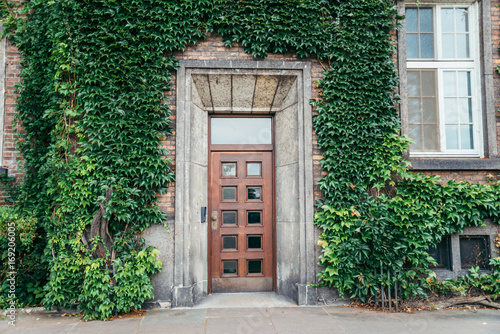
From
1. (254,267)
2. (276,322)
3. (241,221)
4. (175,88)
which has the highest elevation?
(175,88)

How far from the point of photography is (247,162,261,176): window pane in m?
5.43

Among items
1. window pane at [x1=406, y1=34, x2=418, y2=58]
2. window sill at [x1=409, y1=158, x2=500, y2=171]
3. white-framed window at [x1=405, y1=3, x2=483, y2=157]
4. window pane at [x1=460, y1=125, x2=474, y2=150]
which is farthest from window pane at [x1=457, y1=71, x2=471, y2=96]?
window sill at [x1=409, y1=158, x2=500, y2=171]

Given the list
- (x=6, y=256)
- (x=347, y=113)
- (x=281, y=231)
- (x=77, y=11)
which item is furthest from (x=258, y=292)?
(x=77, y=11)

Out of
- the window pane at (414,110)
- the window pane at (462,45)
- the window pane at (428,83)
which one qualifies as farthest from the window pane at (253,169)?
the window pane at (462,45)

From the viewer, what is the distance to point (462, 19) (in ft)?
17.7

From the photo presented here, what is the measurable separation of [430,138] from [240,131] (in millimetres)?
3234

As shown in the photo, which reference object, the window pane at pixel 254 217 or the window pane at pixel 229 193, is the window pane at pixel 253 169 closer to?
the window pane at pixel 229 193

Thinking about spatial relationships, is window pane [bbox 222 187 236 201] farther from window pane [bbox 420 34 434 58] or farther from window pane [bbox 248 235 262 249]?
window pane [bbox 420 34 434 58]

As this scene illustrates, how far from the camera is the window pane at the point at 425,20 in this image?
5.40 metres

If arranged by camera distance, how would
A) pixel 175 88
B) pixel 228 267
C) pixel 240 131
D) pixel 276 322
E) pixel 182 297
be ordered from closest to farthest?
pixel 276 322 < pixel 182 297 < pixel 175 88 < pixel 228 267 < pixel 240 131

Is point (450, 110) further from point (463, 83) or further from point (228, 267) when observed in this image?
point (228, 267)

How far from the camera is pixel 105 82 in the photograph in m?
4.51

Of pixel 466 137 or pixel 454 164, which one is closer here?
pixel 454 164

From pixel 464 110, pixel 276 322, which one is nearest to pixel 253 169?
pixel 276 322
